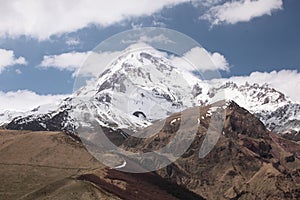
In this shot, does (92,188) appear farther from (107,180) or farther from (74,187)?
(107,180)

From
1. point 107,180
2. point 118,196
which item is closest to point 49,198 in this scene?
point 118,196

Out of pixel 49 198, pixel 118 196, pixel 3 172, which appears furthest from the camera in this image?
pixel 3 172

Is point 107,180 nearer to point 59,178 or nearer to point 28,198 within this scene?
point 59,178

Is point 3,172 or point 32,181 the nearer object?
point 32,181

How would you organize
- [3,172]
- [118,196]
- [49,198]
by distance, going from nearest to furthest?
[49,198], [118,196], [3,172]

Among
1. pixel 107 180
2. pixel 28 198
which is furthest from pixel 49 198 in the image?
pixel 107 180

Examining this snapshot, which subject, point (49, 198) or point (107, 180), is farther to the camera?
point (107, 180)

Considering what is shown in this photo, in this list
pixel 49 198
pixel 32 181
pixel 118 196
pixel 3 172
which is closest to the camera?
pixel 49 198

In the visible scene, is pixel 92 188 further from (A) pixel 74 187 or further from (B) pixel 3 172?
(B) pixel 3 172

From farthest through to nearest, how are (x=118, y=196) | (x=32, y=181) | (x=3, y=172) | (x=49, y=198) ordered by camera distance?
(x=3, y=172)
(x=32, y=181)
(x=118, y=196)
(x=49, y=198)
